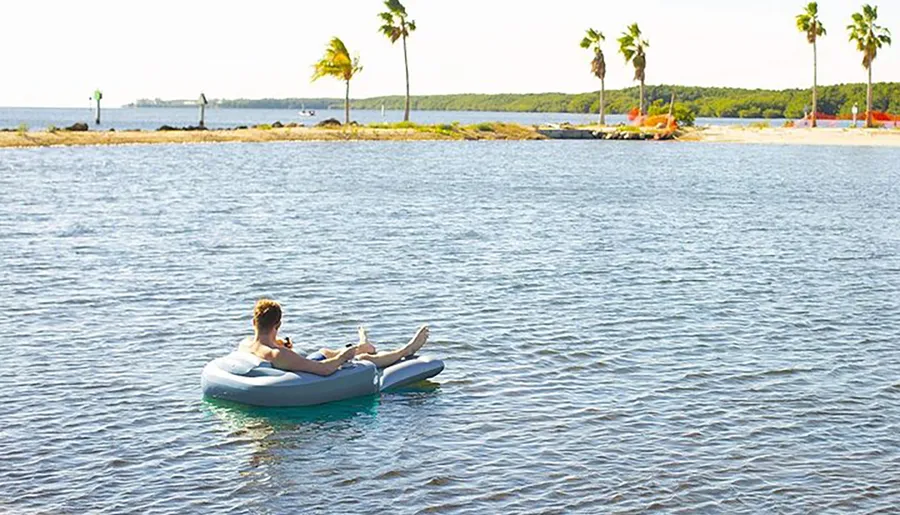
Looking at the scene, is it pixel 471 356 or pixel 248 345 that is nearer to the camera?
pixel 248 345

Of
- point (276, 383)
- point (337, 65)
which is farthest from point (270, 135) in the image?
point (276, 383)

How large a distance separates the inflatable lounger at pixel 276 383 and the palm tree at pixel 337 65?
326 feet

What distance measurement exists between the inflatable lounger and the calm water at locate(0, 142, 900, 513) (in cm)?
23

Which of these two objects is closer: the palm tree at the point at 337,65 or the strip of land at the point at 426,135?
the strip of land at the point at 426,135

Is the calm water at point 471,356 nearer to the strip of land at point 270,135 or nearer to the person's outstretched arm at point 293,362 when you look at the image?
the person's outstretched arm at point 293,362

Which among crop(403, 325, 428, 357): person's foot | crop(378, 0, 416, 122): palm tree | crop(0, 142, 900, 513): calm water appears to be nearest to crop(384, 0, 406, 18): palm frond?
crop(378, 0, 416, 122): palm tree

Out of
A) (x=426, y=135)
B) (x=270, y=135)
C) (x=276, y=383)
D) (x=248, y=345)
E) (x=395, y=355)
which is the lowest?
(x=276, y=383)

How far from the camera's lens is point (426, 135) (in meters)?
114

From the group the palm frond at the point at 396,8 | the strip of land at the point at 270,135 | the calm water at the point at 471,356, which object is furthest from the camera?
the palm frond at the point at 396,8

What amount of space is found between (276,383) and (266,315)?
3.08 feet

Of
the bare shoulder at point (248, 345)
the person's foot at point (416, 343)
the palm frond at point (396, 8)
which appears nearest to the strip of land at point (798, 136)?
the palm frond at point (396, 8)

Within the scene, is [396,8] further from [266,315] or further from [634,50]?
[266,315]

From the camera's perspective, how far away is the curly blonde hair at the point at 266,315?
54.1 feet

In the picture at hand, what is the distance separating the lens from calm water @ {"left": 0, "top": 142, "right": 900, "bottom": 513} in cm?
1399
